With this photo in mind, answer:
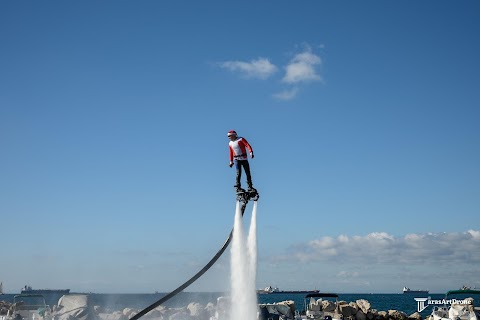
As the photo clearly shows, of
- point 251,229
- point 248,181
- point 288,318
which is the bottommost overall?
point 288,318

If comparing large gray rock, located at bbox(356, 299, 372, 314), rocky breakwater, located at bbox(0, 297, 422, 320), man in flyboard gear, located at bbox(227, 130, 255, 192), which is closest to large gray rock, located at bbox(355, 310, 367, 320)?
rocky breakwater, located at bbox(0, 297, 422, 320)

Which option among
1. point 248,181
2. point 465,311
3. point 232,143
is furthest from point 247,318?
point 465,311

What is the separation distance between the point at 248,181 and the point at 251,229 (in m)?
2.05

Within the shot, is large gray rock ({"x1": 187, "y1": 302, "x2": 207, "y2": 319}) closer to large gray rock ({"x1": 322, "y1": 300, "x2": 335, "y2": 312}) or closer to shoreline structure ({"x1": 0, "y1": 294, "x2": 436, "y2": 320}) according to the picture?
shoreline structure ({"x1": 0, "y1": 294, "x2": 436, "y2": 320})

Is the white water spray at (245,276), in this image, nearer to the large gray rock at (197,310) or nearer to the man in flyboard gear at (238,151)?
the man in flyboard gear at (238,151)

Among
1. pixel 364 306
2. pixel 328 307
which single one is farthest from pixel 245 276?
pixel 364 306

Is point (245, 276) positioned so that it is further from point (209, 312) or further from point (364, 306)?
point (364, 306)

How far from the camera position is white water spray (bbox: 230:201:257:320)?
62.4ft

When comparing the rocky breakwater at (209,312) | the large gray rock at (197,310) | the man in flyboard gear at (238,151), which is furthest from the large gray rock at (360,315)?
the man in flyboard gear at (238,151)

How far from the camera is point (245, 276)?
62.8 feet

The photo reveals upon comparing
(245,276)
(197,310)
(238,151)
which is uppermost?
(238,151)

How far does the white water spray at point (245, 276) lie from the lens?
1902 cm

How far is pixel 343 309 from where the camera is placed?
51.4 m

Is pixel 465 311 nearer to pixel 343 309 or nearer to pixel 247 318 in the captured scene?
pixel 343 309
